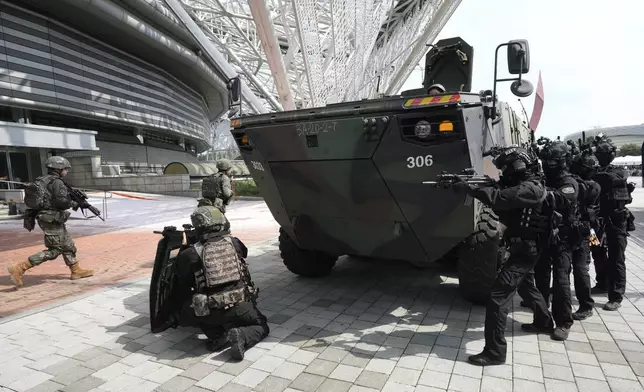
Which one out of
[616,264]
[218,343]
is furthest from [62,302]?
[616,264]

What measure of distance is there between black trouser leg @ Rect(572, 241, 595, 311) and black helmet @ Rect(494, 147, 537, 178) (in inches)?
47.9

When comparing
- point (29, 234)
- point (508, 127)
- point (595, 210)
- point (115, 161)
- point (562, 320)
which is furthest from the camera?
point (115, 161)

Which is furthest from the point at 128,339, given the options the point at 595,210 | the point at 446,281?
the point at 595,210

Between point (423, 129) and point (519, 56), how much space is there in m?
1.09

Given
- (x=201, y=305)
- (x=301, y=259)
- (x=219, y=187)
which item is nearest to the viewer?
(x=201, y=305)

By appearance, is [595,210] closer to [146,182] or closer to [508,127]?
[508,127]

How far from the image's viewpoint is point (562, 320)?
12.0 ft

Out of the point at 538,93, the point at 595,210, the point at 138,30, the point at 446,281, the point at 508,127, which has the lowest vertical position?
the point at 446,281

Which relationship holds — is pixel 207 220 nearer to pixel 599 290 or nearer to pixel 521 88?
pixel 521 88

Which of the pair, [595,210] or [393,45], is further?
[393,45]

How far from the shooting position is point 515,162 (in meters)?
3.28

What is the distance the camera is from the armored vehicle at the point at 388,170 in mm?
3584

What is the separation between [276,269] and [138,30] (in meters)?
21.3

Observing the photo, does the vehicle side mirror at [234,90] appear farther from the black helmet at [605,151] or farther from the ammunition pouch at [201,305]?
the black helmet at [605,151]
